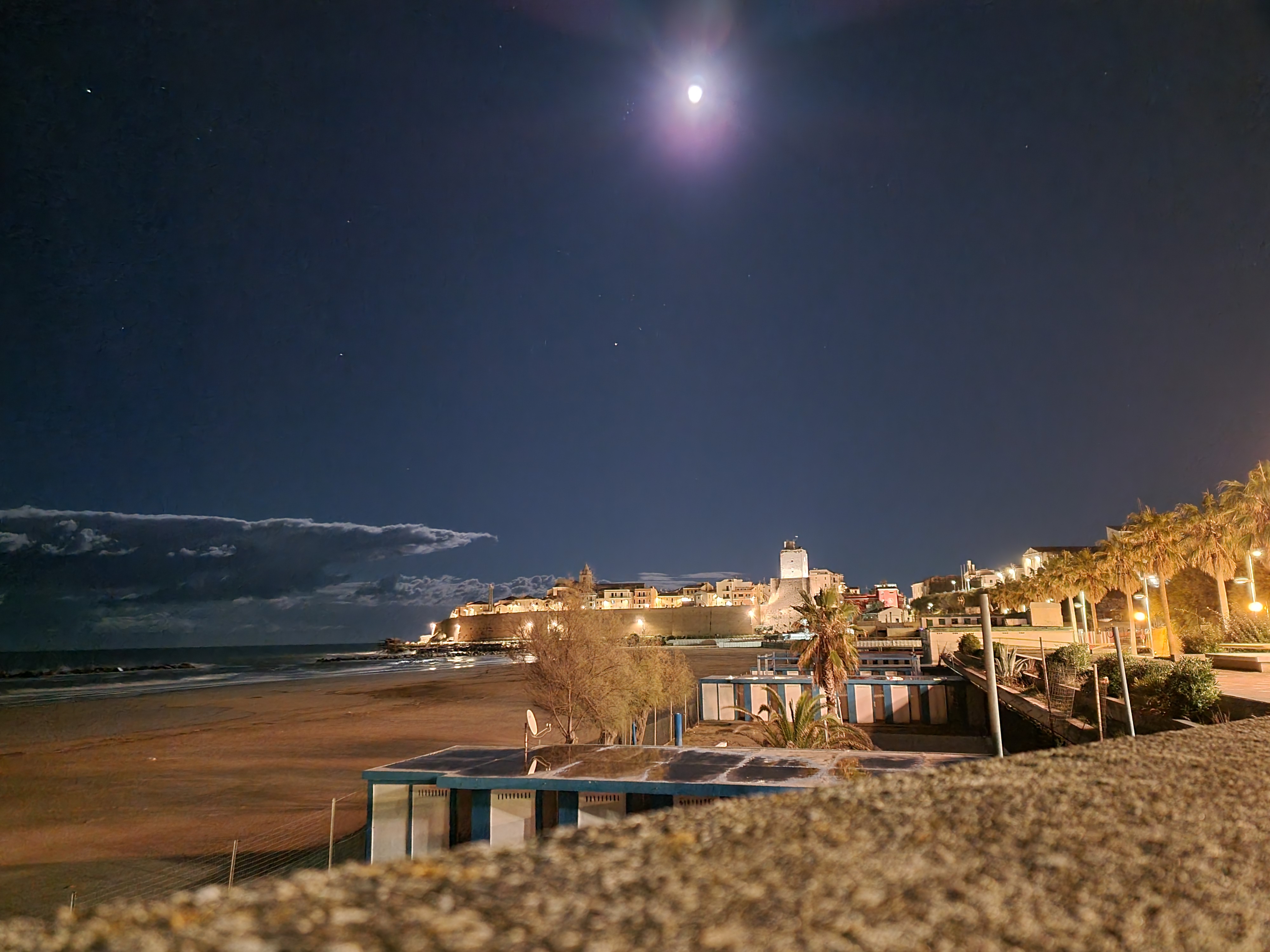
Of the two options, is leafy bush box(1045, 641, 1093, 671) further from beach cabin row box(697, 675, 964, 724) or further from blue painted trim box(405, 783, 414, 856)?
blue painted trim box(405, 783, 414, 856)

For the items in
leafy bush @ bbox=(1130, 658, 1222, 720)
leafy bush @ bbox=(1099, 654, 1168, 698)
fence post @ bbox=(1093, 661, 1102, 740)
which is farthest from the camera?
leafy bush @ bbox=(1099, 654, 1168, 698)

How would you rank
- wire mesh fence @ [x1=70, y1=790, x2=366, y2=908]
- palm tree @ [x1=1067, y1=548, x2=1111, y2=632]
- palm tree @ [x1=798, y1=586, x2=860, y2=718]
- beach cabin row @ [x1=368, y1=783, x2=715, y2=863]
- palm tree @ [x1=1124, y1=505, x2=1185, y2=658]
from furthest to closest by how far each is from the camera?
palm tree @ [x1=1067, y1=548, x2=1111, y2=632], palm tree @ [x1=1124, y1=505, x2=1185, y2=658], palm tree @ [x1=798, y1=586, x2=860, y2=718], wire mesh fence @ [x1=70, y1=790, x2=366, y2=908], beach cabin row @ [x1=368, y1=783, x2=715, y2=863]

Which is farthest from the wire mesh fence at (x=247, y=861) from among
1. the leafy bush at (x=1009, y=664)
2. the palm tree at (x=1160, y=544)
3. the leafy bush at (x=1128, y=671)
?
the palm tree at (x=1160, y=544)

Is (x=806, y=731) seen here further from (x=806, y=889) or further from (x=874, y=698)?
(x=806, y=889)

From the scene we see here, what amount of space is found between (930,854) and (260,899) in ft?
7.84

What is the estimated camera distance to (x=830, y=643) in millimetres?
25734

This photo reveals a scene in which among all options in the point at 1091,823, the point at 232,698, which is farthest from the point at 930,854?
the point at 232,698

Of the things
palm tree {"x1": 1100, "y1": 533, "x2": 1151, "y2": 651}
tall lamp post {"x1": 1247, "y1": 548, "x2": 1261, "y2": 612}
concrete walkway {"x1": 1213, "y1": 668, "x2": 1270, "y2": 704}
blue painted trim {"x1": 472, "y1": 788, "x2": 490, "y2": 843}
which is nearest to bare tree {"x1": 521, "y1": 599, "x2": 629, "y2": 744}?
blue painted trim {"x1": 472, "y1": 788, "x2": 490, "y2": 843}

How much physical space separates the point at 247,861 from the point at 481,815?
8.59 m

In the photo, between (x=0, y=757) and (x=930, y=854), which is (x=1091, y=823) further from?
(x=0, y=757)

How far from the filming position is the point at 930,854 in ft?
9.60

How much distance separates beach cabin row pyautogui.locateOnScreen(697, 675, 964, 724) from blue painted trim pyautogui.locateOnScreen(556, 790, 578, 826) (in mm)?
19874

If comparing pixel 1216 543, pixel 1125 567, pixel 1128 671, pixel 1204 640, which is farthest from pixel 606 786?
pixel 1125 567

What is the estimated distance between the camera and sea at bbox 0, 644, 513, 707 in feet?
234
